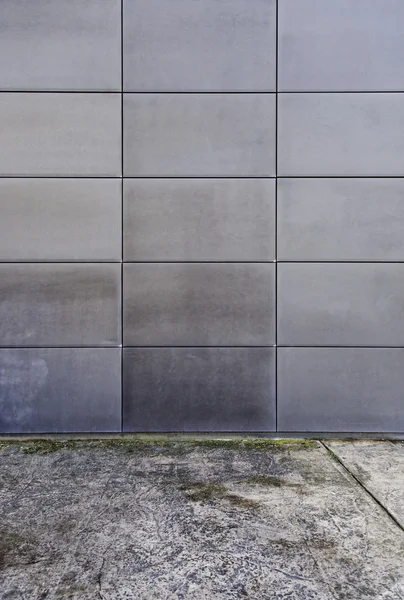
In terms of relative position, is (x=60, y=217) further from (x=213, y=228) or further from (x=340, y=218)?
(x=340, y=218)

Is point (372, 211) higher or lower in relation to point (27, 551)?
higher

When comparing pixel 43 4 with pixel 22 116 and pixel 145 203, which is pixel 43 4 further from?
pixel 145 203

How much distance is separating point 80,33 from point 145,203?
1.83 metres

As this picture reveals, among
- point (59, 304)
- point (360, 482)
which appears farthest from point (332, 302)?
point (59, 304)

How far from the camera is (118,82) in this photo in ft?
12.9

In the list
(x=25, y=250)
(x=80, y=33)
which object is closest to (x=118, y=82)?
(x=80, y=33)

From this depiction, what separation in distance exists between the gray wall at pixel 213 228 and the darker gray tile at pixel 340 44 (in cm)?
2

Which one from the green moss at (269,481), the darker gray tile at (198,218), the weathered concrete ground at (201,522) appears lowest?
the weathered concrete ground at (201,522)

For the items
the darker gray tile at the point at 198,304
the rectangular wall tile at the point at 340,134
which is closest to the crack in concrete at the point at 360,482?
the darker gray tile at the point at 198,304

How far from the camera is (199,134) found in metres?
3.96

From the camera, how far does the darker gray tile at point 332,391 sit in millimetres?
3998

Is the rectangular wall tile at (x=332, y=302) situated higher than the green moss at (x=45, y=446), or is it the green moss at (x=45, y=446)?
the rectangular wall tile at (x=332, y=302)

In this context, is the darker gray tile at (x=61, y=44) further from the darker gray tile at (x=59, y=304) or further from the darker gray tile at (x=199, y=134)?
the darker gray tile at (x=59, y=304)

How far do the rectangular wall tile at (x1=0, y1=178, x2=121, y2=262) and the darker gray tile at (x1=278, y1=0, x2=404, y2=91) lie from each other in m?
2.19
